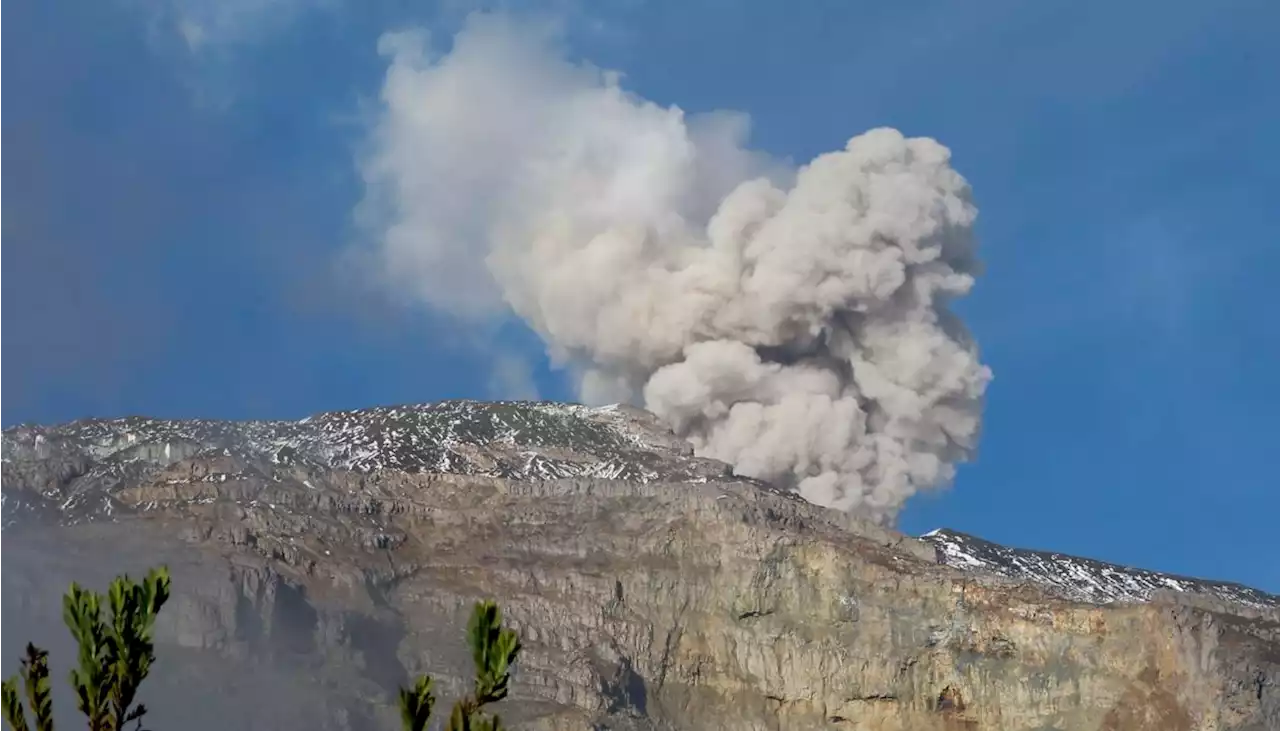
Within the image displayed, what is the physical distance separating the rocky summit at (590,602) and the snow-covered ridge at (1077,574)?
1.30m

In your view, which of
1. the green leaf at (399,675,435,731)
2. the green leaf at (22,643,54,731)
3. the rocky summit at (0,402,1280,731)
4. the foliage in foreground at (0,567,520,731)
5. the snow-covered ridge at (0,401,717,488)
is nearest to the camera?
the green leaf at (399,675,435,731)

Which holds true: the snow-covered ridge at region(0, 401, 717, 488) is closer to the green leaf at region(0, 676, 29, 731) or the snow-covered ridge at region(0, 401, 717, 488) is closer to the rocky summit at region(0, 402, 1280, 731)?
the rocky summit at region(0, 402, 1280, 731)

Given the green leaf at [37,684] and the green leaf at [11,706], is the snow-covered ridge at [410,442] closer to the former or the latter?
the green leaf at [37,684]

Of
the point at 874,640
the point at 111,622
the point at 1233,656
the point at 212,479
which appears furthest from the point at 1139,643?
the point at 111,622

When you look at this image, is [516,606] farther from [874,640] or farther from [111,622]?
[111,622]

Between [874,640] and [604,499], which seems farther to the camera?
[604,499]

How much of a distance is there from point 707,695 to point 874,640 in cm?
1526

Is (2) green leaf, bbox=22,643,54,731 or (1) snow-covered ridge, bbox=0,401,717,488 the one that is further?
(1) snow-covered ridge, bbox=0,401,717,488

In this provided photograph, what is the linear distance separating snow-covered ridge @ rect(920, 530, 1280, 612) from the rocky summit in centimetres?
130

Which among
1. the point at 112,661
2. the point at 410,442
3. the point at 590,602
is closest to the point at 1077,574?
the point at 590,602

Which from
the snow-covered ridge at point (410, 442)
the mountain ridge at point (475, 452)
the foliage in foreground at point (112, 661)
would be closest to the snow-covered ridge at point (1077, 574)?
the mountain ridge at point (475, 452)

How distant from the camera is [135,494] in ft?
566

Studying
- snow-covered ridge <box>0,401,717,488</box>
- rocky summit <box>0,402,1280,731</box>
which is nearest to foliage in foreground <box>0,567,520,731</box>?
rocky summit <box>0,402,1280,731</box>

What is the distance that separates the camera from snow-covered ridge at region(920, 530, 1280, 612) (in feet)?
600
